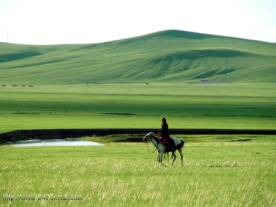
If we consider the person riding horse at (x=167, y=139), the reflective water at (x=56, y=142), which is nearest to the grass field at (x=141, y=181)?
the person riding horse at (x=167, y=139)

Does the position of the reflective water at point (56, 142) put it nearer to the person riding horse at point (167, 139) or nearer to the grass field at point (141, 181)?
the grass field at point (141, 181)

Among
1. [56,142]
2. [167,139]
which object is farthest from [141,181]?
[56,142]

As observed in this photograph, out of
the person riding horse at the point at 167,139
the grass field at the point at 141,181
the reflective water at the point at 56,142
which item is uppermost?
the person riding horse at the point at 167,139

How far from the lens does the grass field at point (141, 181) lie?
55.3 feet

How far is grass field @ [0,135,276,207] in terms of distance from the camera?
16844 mm

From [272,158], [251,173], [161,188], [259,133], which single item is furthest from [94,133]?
[161,188]

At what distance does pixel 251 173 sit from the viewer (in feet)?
76.2

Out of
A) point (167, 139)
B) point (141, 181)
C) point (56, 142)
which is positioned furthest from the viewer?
point (56, 142)

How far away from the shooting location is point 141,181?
20.7 meters

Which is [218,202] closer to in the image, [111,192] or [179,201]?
[179,201]

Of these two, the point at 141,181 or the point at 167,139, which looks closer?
the point at 141,181

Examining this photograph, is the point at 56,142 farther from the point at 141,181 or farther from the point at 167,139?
the point at 141,181

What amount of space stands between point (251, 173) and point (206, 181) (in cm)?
286

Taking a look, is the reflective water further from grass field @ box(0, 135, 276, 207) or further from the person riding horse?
the person riding horse
